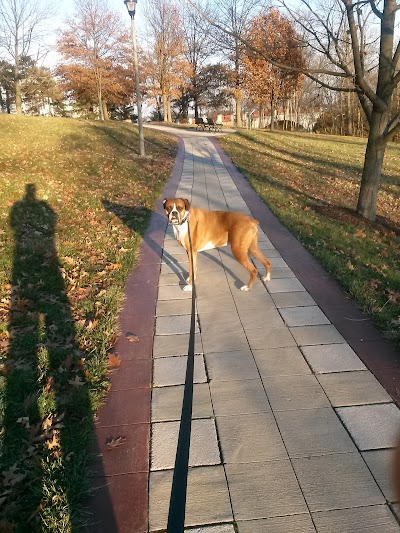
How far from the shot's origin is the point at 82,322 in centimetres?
445

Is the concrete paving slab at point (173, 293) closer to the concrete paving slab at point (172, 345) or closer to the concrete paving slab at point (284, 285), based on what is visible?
the concrete paving slab at point (172, 345)

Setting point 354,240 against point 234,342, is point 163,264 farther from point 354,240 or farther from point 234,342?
point 354,240

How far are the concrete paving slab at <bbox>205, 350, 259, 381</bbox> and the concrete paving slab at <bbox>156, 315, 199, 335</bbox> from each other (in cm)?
61

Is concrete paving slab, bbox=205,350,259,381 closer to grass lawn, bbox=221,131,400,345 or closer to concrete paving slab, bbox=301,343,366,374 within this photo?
concrete paving slab, bbox=301,343,366,374

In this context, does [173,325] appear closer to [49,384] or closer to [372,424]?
[49,384]

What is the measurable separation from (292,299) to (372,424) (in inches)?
92.7

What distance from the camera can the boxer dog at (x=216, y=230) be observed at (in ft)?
16.9

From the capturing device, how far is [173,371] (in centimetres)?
365

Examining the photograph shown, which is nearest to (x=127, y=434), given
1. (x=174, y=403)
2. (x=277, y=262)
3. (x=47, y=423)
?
(x=174, y=403)

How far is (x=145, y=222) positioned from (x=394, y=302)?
548cm

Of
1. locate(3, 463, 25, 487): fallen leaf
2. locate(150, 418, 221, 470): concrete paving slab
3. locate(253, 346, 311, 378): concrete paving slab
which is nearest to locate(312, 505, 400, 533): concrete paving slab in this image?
locate(150, 418, 221, 470): concrete paving slab

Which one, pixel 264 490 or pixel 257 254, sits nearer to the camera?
pixel 264 490

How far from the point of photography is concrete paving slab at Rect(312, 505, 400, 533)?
2184 mm

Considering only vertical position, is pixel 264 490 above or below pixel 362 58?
below
